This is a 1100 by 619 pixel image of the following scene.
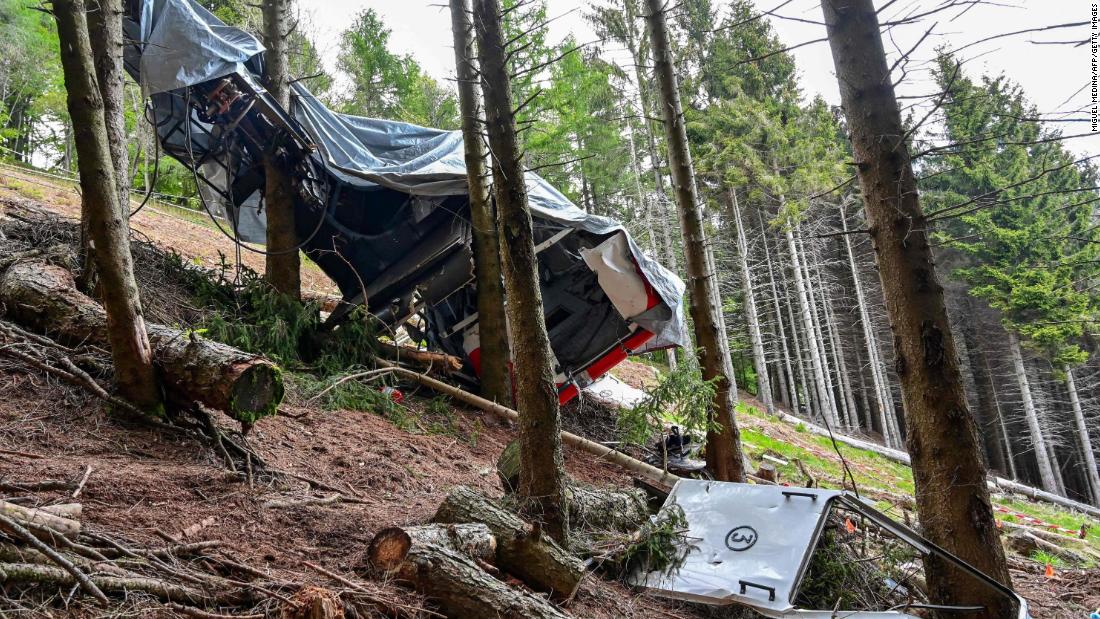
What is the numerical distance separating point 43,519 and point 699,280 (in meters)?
5.67

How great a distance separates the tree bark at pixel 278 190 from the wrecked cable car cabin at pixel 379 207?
4.6 inches

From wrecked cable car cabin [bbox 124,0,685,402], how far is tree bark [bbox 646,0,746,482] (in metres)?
0.86

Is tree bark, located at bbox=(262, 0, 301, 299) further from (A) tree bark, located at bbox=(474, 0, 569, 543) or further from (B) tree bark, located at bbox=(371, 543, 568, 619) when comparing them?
(B) tree bark, located at bbox=(371, 543, 568, 619)

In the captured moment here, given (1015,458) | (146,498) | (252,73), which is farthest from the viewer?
(1015,458)

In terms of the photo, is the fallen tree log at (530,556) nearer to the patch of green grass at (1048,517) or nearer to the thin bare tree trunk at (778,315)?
the patch of green grass at (1048,517)

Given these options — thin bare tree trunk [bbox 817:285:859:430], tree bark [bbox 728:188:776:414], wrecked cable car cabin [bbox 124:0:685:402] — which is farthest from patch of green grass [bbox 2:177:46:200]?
thin bare tree trunk [bbox 817:285:859:430]

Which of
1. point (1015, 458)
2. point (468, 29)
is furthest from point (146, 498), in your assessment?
point (1015, 458)

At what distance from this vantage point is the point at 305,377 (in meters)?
6.79

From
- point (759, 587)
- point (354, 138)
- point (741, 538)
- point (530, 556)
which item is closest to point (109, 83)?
point (354, 138)

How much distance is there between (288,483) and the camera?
4.12 metres

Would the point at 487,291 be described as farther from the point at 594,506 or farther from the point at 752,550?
the point at 752,550

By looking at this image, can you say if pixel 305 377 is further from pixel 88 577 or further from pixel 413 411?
pixel 88 577

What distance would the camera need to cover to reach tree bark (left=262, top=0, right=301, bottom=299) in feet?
25.4

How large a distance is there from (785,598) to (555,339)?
5.44 meters
